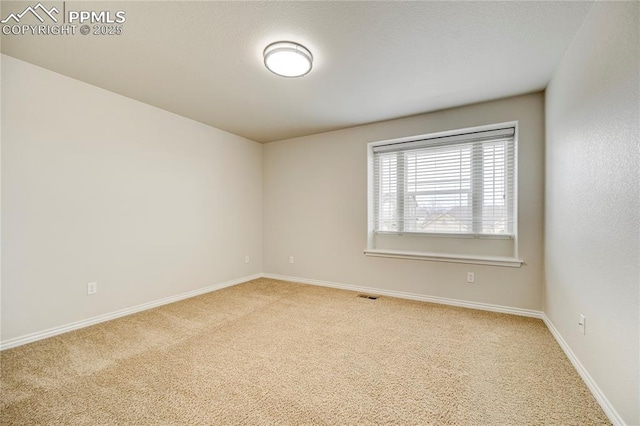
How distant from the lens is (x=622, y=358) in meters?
1.37

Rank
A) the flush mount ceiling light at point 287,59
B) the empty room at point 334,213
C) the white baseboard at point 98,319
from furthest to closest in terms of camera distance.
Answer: the white baseboard at point 98,319
the flush mount ceiling light at point 287,59
the empty room at point 334,213

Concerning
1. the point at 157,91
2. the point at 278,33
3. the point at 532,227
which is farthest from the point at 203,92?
the point at 532,227

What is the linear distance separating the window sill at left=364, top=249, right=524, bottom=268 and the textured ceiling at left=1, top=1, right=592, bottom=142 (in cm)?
186

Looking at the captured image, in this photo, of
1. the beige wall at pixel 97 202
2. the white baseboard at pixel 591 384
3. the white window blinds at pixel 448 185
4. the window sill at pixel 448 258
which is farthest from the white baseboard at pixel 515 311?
the beige wall at pixel 97 202

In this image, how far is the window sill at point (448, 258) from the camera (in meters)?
3.06

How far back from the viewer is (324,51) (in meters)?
2.19

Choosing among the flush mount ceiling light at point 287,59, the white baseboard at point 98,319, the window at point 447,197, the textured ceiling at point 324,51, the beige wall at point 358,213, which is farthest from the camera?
the window at point 447,197

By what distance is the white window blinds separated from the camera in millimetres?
3246

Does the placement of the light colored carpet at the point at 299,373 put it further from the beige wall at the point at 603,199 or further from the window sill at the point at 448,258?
the window sill at the point at 448,258

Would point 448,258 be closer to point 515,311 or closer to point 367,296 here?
point 515,311

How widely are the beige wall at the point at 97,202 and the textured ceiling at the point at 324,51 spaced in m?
0.31

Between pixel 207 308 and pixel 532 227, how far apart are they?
12.6 feet

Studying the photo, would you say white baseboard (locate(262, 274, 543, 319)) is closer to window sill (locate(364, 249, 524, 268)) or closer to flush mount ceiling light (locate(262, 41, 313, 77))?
window sill (locate(364, 249, 524, 268))
